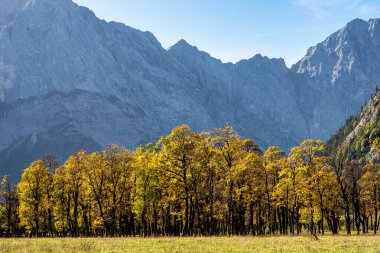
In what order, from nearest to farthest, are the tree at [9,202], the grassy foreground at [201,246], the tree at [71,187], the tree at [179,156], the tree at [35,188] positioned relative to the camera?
the grassy foreground at [201,246] < the tree at [179,156] < the tree at [71,187] < the tree at [35,188] < the tree at [9,202]

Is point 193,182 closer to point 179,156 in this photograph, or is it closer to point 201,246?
point 179,156

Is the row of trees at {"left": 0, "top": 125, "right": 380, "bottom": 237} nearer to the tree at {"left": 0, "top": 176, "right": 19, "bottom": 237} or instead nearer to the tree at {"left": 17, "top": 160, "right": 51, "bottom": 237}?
the tree at {"left": 17, "top": 160, "right": 51, "bottom": 237}

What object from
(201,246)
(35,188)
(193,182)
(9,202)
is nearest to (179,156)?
(193,182)

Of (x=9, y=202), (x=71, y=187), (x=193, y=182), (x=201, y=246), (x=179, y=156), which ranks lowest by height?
(x=201, y=246)

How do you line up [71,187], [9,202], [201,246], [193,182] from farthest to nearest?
[9,202] < [71,187] < [193,182] < [201,246]

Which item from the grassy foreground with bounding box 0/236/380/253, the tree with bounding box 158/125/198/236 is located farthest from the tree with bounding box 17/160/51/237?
the grassy foreground with bounding box 0/236/380/253

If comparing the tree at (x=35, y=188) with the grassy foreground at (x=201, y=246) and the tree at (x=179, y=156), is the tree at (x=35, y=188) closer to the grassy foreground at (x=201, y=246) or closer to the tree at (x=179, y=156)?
the tree at (x=179, y=156)

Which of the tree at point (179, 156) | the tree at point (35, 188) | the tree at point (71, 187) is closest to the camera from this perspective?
the tree at point (179, 156)

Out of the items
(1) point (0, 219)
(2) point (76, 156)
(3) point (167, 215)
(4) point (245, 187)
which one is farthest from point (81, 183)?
(1) point (0, 219)

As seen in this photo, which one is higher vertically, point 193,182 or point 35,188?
point 35,188

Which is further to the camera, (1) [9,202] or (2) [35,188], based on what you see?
(1) [9,202]

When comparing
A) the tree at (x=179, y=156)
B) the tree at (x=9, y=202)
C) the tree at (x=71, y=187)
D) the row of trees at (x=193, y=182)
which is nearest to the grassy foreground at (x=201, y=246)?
the row of trees at (x=193, y=182)

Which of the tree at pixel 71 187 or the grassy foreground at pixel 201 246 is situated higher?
the tree at pixel 71 187

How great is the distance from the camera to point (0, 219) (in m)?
116
